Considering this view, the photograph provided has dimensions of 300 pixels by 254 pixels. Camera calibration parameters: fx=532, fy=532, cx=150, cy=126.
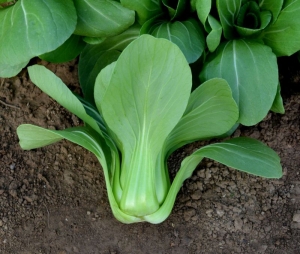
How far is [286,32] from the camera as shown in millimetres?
1498

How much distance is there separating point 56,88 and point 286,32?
660mm

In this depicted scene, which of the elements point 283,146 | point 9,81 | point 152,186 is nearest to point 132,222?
point 152,186

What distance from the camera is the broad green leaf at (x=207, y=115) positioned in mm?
1407

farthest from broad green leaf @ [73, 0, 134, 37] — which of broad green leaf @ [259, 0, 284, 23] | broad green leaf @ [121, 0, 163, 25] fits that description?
broad green leaf @ [259, 0, 284, 23]

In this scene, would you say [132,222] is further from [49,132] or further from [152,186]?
[49,132]

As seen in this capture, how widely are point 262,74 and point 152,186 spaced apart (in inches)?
17.3

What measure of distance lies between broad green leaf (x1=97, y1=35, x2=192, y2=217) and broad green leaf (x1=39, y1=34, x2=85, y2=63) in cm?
32

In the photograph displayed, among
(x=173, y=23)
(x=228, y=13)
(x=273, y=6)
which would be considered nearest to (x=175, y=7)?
(x=173, y=23)

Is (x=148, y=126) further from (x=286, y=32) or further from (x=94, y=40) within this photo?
(x=286, y=32)

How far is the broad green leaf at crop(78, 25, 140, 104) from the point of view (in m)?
1.69

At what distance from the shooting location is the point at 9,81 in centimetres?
184

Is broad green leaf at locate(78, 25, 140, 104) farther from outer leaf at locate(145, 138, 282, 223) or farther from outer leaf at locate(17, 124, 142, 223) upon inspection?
outer leaf at locate(145, 138, 282, 223)

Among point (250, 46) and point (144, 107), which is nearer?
point (144, 107)

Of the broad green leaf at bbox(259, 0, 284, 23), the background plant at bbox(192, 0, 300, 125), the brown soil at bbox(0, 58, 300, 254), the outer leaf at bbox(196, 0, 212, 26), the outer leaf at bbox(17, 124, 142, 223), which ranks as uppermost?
the outer leaf at bbox(196, 0, 212, 26)
